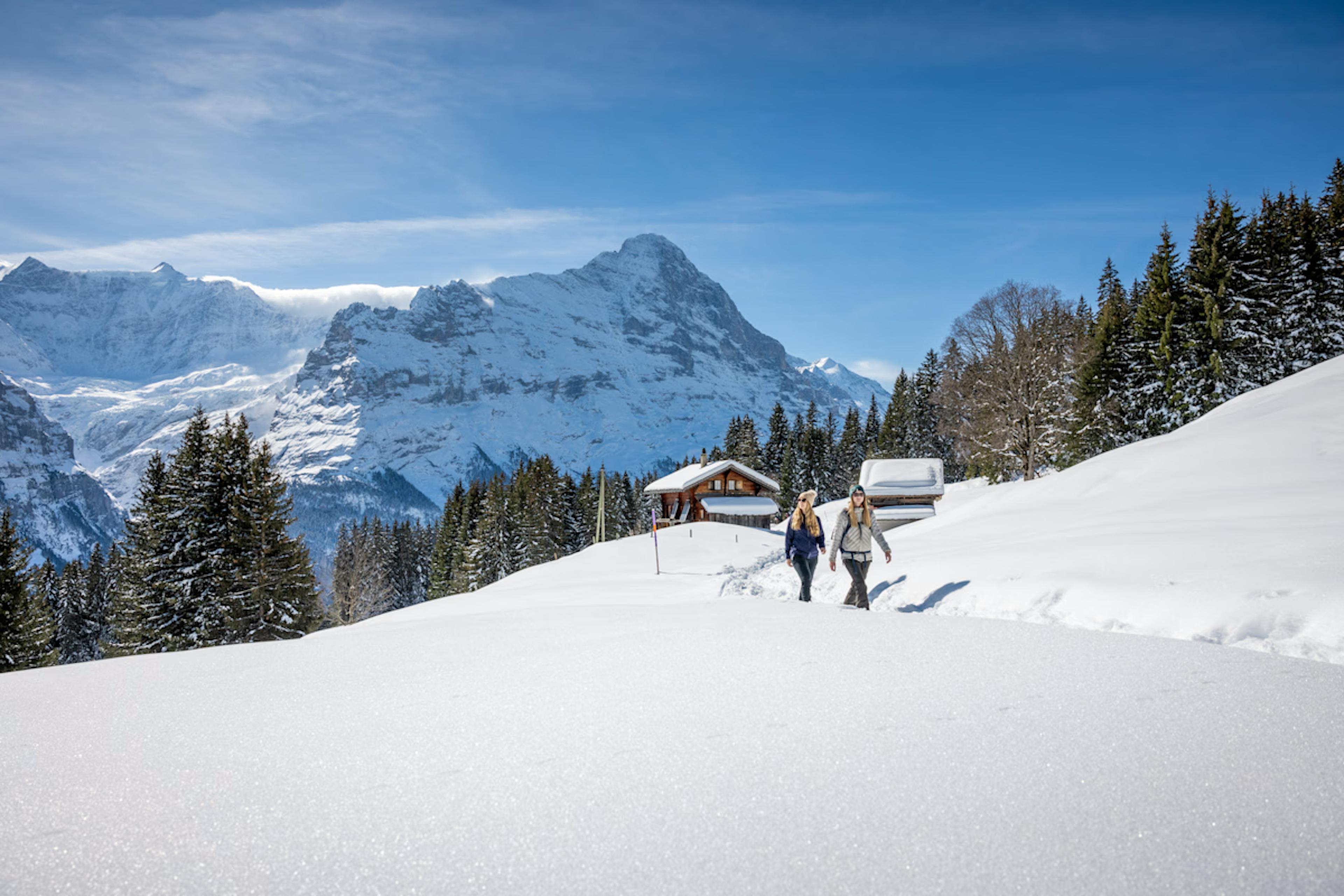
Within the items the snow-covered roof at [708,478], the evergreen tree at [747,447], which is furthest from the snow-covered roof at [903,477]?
the evergreen tree at [747,447]

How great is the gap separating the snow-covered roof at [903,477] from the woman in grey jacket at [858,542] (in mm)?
31120

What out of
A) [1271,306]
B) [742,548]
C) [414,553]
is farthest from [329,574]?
[1271,306]

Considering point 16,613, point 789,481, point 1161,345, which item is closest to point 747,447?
point 789,481

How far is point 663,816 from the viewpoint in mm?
3354

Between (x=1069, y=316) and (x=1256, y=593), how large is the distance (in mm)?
37292

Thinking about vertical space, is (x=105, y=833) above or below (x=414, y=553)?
above

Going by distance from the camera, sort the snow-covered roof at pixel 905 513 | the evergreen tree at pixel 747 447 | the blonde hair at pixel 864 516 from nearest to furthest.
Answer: the blonde hair at pixel 864 516, the snow-covered roof at pixel 905 513, the evergreen tree at pixel 747 447

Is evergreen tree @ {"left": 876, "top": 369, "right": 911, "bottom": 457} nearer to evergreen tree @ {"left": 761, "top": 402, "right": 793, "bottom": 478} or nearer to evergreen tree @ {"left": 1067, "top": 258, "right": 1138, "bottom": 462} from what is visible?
evergreen tree @ {"left": 761, "top": 402, "right": 793, "bottom": 478}

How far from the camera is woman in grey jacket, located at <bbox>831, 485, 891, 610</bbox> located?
440 inches

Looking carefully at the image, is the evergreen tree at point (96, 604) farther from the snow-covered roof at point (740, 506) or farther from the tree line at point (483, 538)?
the snow-covered roof at point (740, 506)

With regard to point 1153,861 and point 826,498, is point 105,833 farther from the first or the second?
point 826,498

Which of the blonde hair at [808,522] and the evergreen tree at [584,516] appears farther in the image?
the evergreen tree at [584,516]

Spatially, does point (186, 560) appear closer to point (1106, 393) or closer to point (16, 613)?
point (16, 613)

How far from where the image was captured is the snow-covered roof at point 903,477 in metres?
41.8
